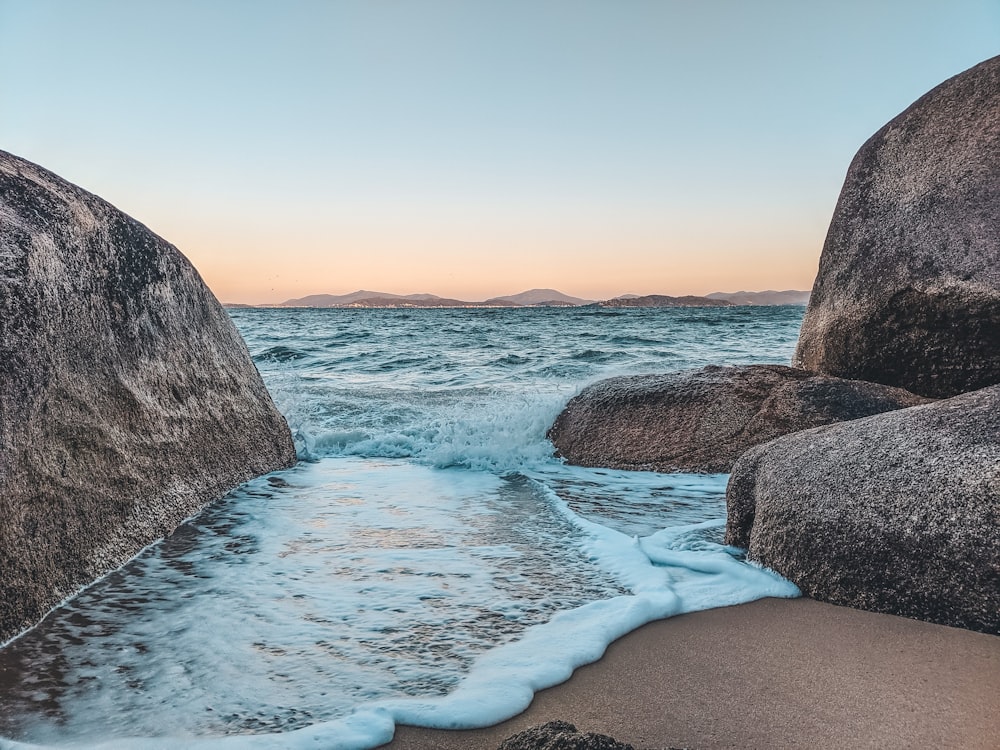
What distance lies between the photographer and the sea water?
73.9 inches

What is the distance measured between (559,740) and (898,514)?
156 cm

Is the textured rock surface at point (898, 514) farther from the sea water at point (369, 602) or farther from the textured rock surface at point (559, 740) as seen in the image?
the textured rock surface at point (559, 740)

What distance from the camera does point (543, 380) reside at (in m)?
11.1

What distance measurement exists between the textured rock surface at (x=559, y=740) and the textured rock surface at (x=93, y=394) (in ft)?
5.49

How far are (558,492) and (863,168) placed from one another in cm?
300

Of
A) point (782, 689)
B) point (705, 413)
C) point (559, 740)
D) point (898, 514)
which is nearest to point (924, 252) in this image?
point (705, 413)

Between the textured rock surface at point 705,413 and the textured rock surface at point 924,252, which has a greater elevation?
the textured rock surface at point 924,252

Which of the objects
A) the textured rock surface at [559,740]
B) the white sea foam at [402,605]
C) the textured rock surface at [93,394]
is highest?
the textured rock surface at [93,394]

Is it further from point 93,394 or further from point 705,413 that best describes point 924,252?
point 93,394

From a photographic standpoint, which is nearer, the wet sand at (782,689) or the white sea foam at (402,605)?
the wet sand at (782,689)

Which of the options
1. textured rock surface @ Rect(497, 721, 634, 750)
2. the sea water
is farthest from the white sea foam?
textured rock surface @ Rect(497, 721, 634, 750)

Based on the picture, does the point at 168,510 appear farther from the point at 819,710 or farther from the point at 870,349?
the point at 870,349

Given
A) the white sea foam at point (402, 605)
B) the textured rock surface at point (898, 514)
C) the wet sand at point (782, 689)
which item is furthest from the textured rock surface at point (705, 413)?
the wet sand at point (782, 689)

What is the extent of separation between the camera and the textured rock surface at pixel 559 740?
1.48 m
